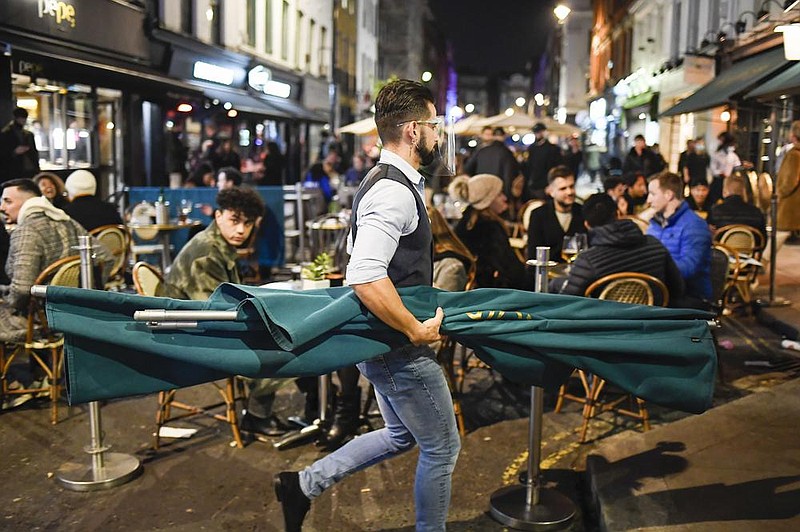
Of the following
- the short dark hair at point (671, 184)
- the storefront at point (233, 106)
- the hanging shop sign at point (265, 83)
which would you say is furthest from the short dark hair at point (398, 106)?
the hanging shop sign at point (265, 83)

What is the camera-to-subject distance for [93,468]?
16.4 feet

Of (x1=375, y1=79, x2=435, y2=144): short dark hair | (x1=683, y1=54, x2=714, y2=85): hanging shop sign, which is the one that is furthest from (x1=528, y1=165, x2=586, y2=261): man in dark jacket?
(x1=683, y1=54, x2=714, y2=85): hanging shop sign

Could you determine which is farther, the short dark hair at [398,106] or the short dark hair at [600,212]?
the short dark hair at [600,212]

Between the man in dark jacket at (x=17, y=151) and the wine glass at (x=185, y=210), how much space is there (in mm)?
2157

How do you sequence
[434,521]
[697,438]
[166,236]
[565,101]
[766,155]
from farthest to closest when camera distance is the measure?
[565,101] < [766,155] < [166,236] < [697,438] < [434,521]

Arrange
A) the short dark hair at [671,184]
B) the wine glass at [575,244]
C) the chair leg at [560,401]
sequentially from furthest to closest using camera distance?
the wine glass at [575,244]
the short dark hair at [671,184]
the chair leg at [560,401]

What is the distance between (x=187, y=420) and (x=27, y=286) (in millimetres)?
1470

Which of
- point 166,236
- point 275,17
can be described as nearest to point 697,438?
point 166,236

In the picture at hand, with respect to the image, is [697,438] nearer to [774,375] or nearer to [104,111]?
[774,375]

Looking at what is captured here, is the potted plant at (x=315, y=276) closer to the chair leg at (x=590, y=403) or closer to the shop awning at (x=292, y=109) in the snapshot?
the chair leg at (x=590, y=403)

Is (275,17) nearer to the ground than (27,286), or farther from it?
farther from it

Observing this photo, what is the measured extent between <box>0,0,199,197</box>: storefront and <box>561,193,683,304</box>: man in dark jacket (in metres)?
8.68

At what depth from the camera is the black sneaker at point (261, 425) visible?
5777 millimetres

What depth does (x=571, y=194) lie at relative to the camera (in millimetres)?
7500
